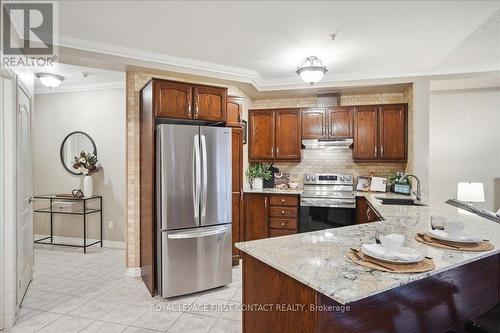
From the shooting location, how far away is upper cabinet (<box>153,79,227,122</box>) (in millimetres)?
3041

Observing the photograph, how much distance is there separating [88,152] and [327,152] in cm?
409

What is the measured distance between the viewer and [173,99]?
3.11m

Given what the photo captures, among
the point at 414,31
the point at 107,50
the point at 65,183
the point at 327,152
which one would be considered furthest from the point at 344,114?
the point at 65,183

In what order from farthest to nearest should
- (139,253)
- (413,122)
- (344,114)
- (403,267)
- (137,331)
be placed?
(344,114)
(413,122)
(139,253)
(137,331)
(403,267)

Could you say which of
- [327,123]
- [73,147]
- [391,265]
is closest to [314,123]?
[327,123]

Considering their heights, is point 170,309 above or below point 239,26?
below

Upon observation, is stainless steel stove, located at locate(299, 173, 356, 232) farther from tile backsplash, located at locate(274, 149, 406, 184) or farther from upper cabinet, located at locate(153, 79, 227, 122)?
upper cabinet, located at locate(153, 79, 227, 122)

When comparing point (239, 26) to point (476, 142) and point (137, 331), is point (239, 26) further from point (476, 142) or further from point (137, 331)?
point (476, 142)

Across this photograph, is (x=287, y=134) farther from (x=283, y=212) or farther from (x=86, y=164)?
(x=86, y=164)

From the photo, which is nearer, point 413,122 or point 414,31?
point 414,31

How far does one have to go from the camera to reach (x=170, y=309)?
277 cm

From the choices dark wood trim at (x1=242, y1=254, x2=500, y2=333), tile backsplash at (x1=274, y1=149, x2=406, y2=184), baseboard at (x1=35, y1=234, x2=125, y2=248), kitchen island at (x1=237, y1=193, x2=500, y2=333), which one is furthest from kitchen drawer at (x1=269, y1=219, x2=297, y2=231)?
dark wood trim at (x1=242, y1=254, x2=500, y2=333)

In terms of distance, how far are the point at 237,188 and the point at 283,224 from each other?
3.10 ft

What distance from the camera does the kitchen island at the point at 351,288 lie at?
3.83 feet
